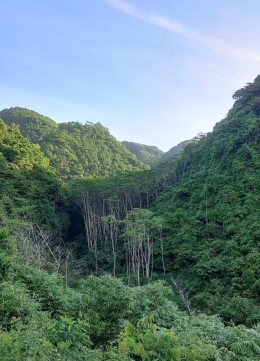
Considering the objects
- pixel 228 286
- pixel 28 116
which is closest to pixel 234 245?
pixel 228 286

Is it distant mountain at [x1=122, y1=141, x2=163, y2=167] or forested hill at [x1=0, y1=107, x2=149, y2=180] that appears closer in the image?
forested hill at [x1=0, y1=107, x2=149, y2=180]

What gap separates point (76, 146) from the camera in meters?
39.6

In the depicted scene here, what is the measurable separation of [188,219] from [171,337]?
56.9 ft

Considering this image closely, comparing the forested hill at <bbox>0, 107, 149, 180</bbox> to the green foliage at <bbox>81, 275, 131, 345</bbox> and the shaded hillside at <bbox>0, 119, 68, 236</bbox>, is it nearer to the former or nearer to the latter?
the shaded hillside at <bbox>0, 119, 68, 236</bbox>

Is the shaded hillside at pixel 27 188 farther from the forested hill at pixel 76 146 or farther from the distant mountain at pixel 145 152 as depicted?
the distant mountain at pixel 145 152

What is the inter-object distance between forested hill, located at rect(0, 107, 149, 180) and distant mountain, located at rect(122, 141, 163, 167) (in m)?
11.1

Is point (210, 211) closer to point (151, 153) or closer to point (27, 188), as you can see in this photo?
point (27, 188)

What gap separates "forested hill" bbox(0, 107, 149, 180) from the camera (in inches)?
1438

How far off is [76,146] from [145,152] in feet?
86.1

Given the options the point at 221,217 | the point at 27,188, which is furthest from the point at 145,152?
the point at 221,217

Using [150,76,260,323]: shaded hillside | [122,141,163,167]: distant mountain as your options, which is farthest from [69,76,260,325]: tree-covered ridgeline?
[122,141,163,167]: distant mountain

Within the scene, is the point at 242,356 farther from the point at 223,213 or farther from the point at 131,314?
the point at 223,213

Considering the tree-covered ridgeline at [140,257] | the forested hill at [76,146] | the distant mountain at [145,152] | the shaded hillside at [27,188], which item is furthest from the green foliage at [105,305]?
the distant mountain at [145,152]

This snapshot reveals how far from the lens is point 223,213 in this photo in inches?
729
